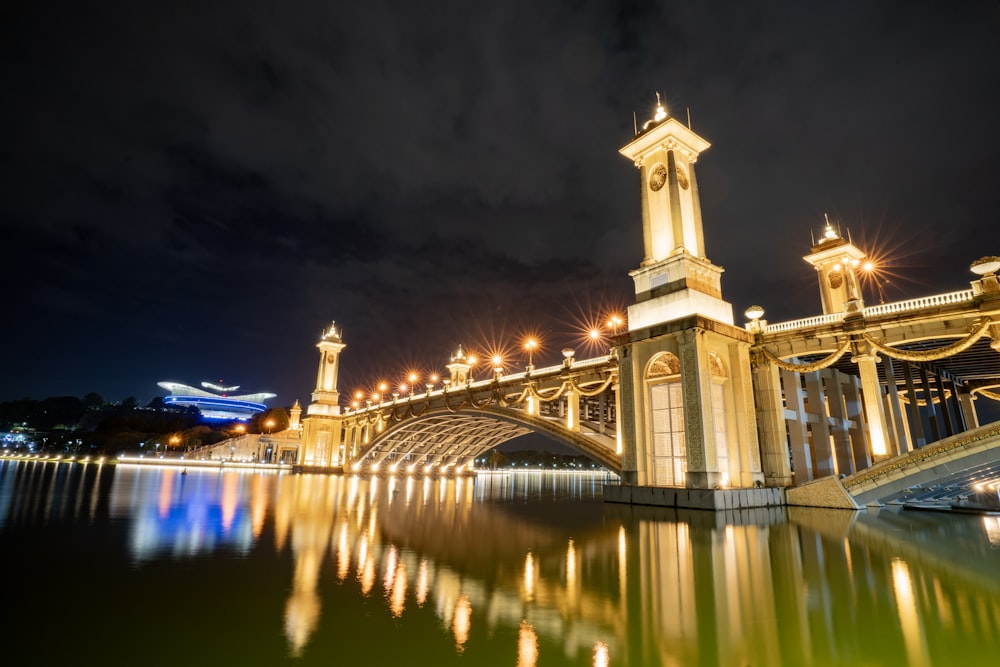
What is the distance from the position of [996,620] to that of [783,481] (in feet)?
61.8

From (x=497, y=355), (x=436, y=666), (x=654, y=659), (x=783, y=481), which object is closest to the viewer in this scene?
(x=436, y=666)

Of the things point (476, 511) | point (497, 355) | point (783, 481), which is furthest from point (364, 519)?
point (497, 355)

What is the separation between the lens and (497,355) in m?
45.4

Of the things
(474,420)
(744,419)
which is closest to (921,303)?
(744,419)

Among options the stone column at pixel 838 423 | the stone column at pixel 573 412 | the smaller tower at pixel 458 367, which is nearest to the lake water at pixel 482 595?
the stone column at pixel 838 423

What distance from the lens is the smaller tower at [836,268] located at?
31.1m

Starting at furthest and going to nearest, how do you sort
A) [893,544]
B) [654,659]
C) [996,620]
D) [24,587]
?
[893,544] → [24,587] → [996,620] → [654,659]

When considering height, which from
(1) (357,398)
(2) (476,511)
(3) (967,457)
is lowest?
(2) (476,511)

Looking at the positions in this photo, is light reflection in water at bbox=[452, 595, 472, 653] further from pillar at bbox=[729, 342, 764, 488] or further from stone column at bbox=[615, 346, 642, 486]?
pillar at bbox=[729, 342, 764, 488]

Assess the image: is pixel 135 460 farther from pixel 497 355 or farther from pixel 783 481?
pixel 783 481

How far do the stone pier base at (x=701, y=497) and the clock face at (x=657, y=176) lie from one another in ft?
50.5

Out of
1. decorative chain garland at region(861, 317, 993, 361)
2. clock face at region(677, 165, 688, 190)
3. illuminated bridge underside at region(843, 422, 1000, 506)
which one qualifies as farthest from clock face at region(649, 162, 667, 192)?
illuminated bridge underside at region(843, 422, 1000, 506)

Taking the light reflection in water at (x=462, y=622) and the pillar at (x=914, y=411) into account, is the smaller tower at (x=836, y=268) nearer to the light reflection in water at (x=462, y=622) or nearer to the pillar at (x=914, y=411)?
the pillar at (x=914, y=411)

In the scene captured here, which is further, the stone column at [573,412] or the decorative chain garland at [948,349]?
the stone column at [573,412]
